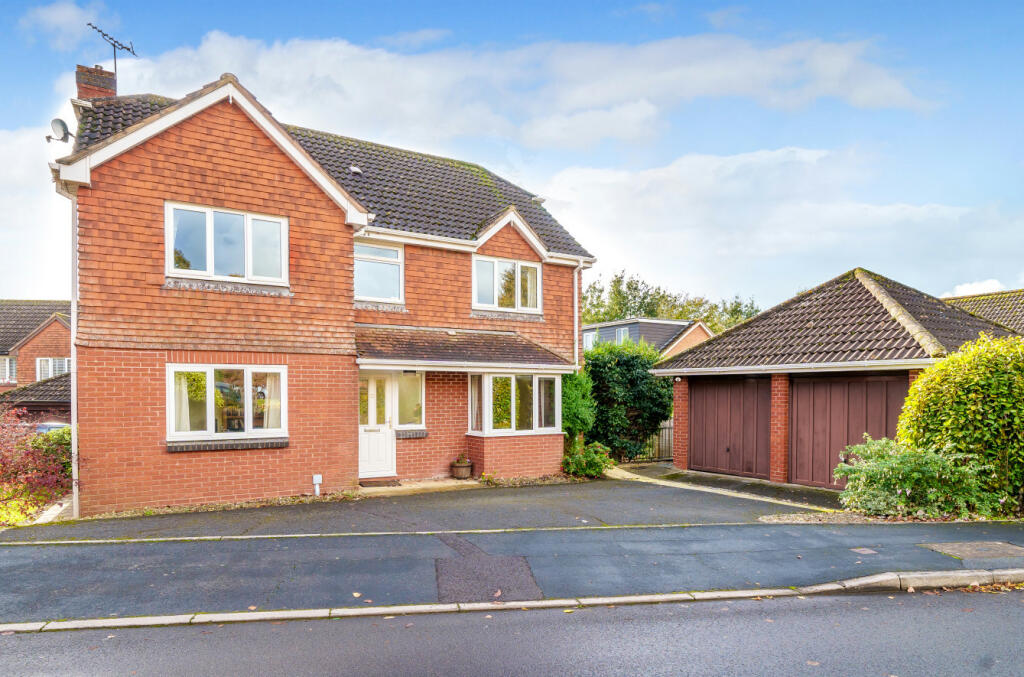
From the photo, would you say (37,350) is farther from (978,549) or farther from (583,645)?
(978,549)

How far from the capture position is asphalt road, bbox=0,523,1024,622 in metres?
6.21

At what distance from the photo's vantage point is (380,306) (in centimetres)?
1391

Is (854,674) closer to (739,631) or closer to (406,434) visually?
(739,631)

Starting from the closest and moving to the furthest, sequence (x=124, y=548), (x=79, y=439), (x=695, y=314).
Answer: (x=124, y=548)
(x=79, y=439)
(x=695, y=314)

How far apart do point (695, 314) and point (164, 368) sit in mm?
46705

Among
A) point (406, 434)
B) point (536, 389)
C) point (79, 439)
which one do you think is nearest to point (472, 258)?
point (536, 389)

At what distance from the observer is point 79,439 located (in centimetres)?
1012

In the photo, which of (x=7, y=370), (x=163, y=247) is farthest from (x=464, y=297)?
(x=7, y=370)

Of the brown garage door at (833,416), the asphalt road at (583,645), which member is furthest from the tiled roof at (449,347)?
the asphalt road at (583,645)

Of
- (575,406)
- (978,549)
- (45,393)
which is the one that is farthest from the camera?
(45,393)

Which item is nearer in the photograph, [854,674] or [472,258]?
[854,674]

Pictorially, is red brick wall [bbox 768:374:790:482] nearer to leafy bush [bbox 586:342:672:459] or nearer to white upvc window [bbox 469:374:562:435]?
leafy bush [bbox 586:342:672:459]

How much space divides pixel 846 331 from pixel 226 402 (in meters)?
12.2

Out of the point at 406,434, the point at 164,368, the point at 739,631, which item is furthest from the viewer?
the point at 406,434
